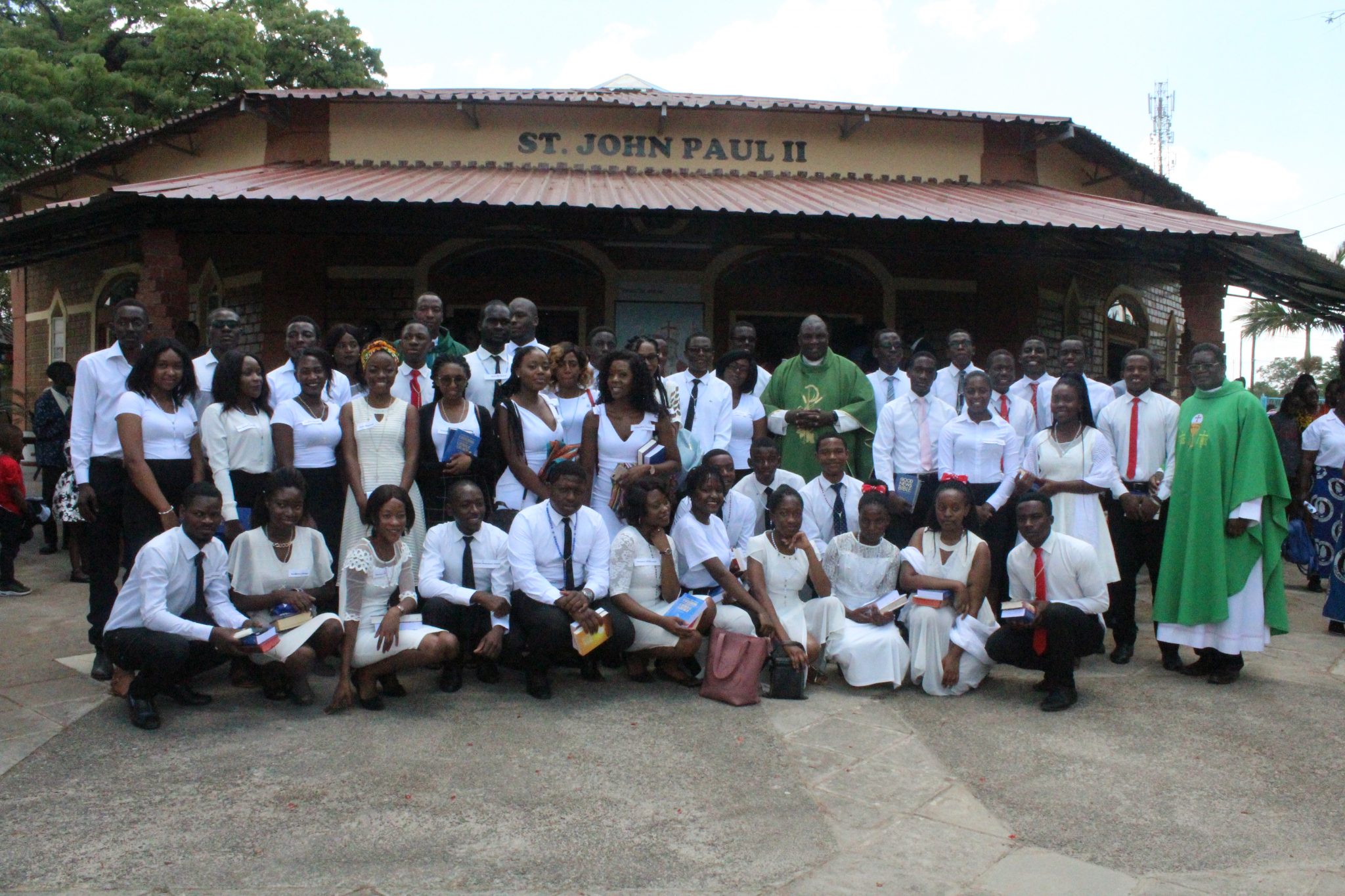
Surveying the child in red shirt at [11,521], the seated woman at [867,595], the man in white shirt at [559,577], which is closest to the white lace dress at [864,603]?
the seated woman at [867,595]

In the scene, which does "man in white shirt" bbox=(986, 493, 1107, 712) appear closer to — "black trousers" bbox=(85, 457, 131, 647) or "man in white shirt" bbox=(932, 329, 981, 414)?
Result: "man in white shirt" bbox=(932, 329, 981, 414)

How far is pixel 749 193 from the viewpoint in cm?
1088

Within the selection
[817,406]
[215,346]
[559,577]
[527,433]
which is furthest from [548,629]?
[215,346]

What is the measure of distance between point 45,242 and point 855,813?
438 inches

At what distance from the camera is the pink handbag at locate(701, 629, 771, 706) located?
5.18m

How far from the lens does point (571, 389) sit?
6.07m

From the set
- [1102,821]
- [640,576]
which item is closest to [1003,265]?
[640,576]

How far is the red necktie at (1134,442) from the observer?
6.34 m

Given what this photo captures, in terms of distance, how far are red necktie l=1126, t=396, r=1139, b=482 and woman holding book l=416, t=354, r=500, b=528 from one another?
12.1ft

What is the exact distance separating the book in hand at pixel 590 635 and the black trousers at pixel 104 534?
2275 mm

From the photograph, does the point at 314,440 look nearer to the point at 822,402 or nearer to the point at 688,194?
the point at 822,402

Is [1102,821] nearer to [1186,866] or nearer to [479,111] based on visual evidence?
[1186,866]

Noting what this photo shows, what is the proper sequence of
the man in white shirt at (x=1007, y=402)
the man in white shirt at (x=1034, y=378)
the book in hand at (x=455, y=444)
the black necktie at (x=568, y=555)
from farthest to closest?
the man in white shirt at (x=1034, y=378)
the man in white shirt at (x=1007, y=402)
the book in hand at (x=455, y=444)
the black necktie at (x=568, y=555)

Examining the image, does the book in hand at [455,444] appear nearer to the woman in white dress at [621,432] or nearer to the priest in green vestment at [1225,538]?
the woman in white dress at [621,432]
